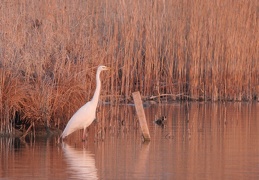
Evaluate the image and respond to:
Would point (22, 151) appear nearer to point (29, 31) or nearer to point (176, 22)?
point (29, 31)

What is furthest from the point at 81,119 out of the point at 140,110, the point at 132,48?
the point at 132,48

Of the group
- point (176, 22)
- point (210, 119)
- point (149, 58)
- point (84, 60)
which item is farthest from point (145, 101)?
point (84, 60)

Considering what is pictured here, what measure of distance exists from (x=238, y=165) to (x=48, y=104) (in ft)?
13.7

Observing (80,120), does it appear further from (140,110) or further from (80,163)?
(80,163)

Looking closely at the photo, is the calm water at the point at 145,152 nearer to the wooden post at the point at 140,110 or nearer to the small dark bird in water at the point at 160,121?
the small dark bird in water at the point at 160,121

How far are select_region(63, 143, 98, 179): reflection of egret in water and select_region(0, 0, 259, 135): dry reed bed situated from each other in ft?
6.71

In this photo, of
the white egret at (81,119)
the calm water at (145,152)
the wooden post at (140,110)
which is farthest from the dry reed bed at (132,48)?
the wooden post at (140,110)

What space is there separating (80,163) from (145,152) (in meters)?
1.28

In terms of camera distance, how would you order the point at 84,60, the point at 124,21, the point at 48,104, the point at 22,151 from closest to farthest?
the point at 22,151 < the point at 48,104 < the point at 84,60 < the point at 124,21

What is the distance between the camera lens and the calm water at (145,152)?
8609 millimetres

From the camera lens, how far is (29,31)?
13.0 meters

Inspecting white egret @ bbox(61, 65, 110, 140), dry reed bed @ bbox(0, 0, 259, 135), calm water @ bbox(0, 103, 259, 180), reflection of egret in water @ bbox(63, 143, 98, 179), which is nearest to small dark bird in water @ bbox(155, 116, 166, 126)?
calm water @ bbox(0, 103, 259, 180)

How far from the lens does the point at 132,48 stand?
18.3 m

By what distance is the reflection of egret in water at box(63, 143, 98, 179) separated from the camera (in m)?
8.48
